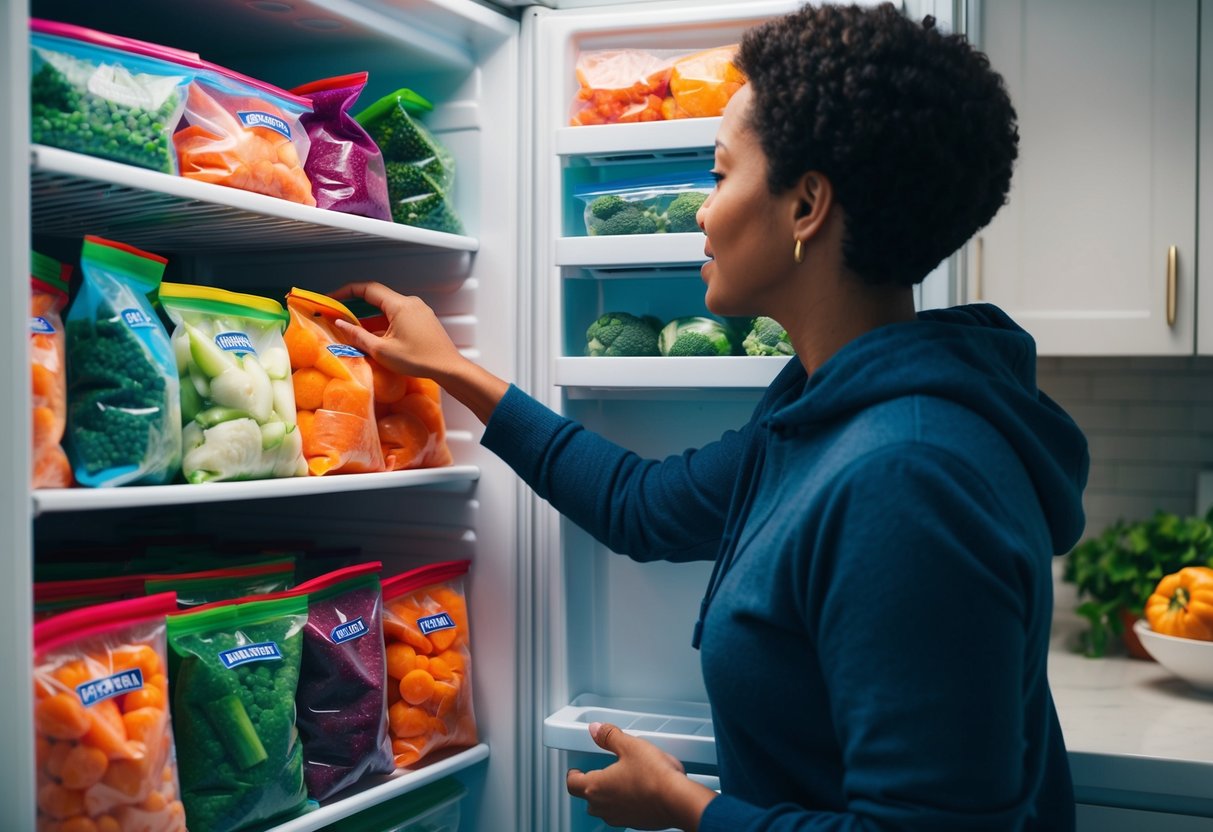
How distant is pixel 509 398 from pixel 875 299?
1.70 ft

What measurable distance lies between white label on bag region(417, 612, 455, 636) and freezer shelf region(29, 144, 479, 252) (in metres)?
0.48

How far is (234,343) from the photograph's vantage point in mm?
1211

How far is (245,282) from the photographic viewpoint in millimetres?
1695

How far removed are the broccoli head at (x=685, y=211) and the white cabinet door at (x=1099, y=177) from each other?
995 mm

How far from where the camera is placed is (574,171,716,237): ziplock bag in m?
1.45

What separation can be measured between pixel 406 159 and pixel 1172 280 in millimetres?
1500

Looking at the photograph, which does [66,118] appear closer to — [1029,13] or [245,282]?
[245,282]

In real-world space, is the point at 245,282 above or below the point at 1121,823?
above

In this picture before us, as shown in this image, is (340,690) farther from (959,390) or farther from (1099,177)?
(1099,177)

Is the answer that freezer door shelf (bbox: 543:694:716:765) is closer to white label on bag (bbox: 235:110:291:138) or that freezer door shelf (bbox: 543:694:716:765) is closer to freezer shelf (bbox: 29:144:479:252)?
→ freezer shelf (bbox: 29:144:479:252)

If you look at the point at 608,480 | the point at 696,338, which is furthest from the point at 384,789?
the point at 696,338

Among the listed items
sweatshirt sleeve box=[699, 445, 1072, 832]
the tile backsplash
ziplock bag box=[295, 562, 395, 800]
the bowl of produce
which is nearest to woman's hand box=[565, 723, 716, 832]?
sweatshirt sleeve box=[699, 445, 1072, 832]

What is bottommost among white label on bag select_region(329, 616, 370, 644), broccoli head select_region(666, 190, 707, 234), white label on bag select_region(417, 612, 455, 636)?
white label on bag select_region(417, 612, 455, 636)

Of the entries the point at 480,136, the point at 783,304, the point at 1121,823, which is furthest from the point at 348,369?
the point at 1121,823
